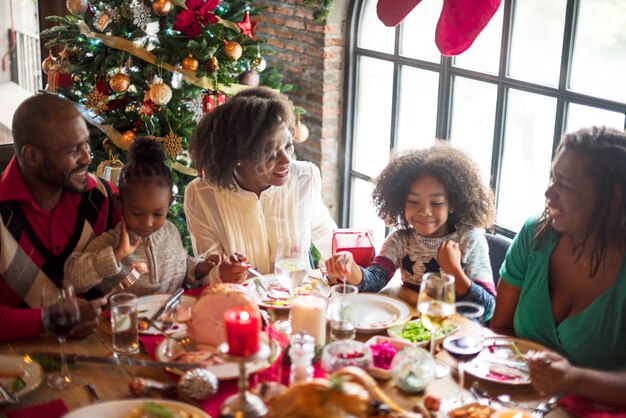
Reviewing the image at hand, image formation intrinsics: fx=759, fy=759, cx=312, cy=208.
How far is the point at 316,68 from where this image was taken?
4.51m

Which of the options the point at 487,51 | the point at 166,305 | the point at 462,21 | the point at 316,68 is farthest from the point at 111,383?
the point at 316,68

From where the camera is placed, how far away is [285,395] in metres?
1.36

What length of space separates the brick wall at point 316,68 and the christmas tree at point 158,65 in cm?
70

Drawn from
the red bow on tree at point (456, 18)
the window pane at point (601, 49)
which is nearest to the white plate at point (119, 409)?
the red bow on tree at point (456, 18)

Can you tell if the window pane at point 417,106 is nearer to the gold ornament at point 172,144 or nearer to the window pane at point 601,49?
the window pane at point 601,49

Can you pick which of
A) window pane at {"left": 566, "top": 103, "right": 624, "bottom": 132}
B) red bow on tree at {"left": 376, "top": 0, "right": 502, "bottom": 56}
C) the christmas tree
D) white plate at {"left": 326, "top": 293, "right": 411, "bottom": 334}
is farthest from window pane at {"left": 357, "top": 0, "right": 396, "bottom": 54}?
white plate at {"left": 326, "top": 293, "right": 411, "bottom": 334}

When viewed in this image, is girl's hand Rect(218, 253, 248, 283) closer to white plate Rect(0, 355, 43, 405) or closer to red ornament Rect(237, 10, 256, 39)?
white plate Rect(0, 355, 43, 405)

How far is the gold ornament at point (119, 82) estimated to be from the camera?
3510 mm

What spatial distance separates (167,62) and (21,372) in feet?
7.05

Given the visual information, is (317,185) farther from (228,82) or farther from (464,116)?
(464,116)

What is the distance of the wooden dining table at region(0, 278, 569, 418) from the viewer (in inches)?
64.2

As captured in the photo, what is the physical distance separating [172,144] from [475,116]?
60.1 inches

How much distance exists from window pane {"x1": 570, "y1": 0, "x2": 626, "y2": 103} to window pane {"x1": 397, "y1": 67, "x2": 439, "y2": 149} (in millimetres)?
930

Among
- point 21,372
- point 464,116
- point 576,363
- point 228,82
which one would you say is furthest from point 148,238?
point 464,116
